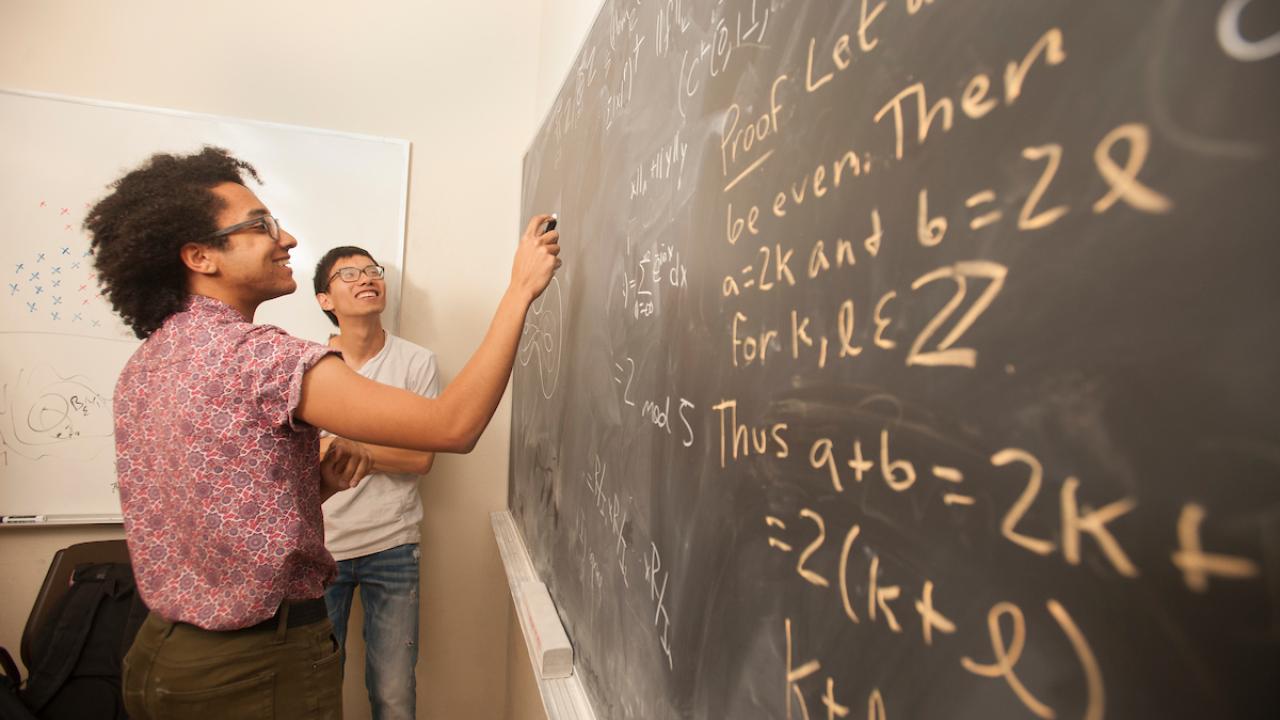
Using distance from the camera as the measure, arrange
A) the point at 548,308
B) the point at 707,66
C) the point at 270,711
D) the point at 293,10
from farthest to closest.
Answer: the point at 293,10
the point at 548,308
the point at 270,711
the point at 707,66

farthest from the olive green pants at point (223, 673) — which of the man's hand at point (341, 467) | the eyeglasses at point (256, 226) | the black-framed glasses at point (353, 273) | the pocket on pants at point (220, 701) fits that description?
the black-framed glasses at point (353, 273)

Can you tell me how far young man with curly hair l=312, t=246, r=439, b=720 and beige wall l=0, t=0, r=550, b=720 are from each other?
0.29 meters

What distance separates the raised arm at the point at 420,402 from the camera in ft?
3.11

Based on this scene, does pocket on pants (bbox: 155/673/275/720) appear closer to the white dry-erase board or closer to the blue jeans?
the blue jeans

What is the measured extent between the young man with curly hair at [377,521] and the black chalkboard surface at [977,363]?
1.66 m

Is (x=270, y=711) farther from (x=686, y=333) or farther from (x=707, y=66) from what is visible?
(x=707, y=66)

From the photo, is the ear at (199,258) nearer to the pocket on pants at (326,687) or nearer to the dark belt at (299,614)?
the dark belt at (299,614)

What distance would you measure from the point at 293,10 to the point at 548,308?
179cm

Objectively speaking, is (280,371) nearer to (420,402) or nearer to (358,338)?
(420,402)

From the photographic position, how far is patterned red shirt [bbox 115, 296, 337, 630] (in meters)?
0.97

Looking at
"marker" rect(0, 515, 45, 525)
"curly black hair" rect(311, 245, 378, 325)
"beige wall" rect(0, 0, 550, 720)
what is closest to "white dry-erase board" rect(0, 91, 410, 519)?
"marker" rect(0, 515, 45, 525)

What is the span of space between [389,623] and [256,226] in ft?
5.18

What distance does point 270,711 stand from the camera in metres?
1.13

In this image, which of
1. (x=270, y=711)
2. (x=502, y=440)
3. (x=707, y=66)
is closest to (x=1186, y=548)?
(x=707, y=66)
